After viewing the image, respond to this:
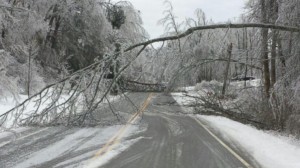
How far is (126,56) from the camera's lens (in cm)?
1174

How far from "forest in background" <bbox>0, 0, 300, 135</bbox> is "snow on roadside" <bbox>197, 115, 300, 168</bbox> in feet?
4.74

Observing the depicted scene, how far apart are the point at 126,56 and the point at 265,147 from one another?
13.9 feet

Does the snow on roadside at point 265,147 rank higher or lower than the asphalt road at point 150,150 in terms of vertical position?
lower

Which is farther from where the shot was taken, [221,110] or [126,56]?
[221,110]

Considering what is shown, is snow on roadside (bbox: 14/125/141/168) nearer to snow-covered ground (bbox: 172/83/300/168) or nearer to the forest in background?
the forest in background

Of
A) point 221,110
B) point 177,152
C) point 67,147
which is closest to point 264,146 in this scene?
point 177,152

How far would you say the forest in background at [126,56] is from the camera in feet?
39.1

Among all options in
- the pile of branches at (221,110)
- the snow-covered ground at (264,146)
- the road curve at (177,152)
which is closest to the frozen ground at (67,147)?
the road curve at (177,152)

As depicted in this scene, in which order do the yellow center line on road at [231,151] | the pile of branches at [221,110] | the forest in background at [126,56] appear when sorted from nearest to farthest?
the yellow center line on road at [231,151]
the forest in background at [126,56]
the pile of branches at [221,110]

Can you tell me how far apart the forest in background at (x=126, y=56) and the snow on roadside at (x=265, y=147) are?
144 cm

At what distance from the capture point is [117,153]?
10.6 meters

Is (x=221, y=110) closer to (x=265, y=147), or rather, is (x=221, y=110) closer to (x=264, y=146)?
(x=264, y=146)

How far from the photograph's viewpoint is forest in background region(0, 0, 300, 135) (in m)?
11.9

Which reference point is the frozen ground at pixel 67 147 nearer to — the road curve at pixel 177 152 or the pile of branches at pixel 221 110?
the road curve at pixel 177 152
